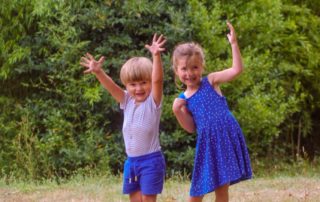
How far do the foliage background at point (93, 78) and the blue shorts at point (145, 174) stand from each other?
403cm

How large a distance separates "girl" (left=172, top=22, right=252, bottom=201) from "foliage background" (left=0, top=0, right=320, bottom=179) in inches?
162

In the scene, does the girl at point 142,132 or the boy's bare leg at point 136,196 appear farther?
the boy's bare leg at point 136,196

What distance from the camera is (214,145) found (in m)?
5.32

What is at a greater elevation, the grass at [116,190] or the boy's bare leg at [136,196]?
the boy's bare leg at [136,196]

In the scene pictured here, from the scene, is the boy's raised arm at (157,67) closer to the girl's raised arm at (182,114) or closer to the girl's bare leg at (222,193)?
the girl's raised arm at (182,114)

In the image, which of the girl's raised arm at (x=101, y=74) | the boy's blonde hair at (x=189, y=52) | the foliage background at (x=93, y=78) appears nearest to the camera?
the boy's blonde hair at (x=189, y=52)

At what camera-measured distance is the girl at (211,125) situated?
5289 mm

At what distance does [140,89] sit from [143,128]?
0.28 metres

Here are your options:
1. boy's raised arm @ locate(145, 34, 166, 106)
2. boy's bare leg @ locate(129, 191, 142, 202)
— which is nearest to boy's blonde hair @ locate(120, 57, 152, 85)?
boy's raised arm @ locate(145, 34, 166, 106)

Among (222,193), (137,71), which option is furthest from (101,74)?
(222,193)

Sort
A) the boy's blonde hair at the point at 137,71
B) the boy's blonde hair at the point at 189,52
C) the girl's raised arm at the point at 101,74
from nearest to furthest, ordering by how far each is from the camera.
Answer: the boy's blonde hair at the point at 189,52 → the boy's blonde hair at the point at 137,71 → the girl's raised arm at the point at 101,74

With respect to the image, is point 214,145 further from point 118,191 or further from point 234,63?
point 118,191

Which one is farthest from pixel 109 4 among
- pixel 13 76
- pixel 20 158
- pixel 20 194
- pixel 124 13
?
pixel 20 194

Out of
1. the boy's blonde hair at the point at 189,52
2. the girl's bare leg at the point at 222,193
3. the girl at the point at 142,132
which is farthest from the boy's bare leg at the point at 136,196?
the boy's blonde hair at the point at 189,52
